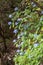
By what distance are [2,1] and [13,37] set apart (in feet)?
2.19

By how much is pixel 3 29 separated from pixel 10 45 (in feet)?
1.11

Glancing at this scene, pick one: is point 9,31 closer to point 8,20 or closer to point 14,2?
point 8,20

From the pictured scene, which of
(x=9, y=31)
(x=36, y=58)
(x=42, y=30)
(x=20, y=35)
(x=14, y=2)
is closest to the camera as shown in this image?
(x=36, y=58)

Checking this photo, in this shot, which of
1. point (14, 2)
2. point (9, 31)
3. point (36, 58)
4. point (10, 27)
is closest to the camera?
point (36, 58)

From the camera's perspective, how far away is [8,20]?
13.5 feet

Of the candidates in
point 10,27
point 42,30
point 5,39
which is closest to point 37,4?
point 42,30

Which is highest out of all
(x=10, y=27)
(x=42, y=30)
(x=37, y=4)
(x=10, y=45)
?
(x=37, y=4)

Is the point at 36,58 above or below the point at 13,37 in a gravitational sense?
above

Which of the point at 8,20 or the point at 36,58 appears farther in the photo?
the point at 8,20

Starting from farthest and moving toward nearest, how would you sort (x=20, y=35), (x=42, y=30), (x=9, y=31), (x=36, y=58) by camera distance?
(x=9, y=31) → (x=20, y=35) → (x=42, y=30) → (x=36, y=58)

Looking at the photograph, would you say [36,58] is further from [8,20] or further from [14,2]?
[14,2]

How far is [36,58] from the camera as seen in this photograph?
298 cm

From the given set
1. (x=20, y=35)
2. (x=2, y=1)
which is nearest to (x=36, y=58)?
(x=20, y=35)

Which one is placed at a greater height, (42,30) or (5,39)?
(42,30)
